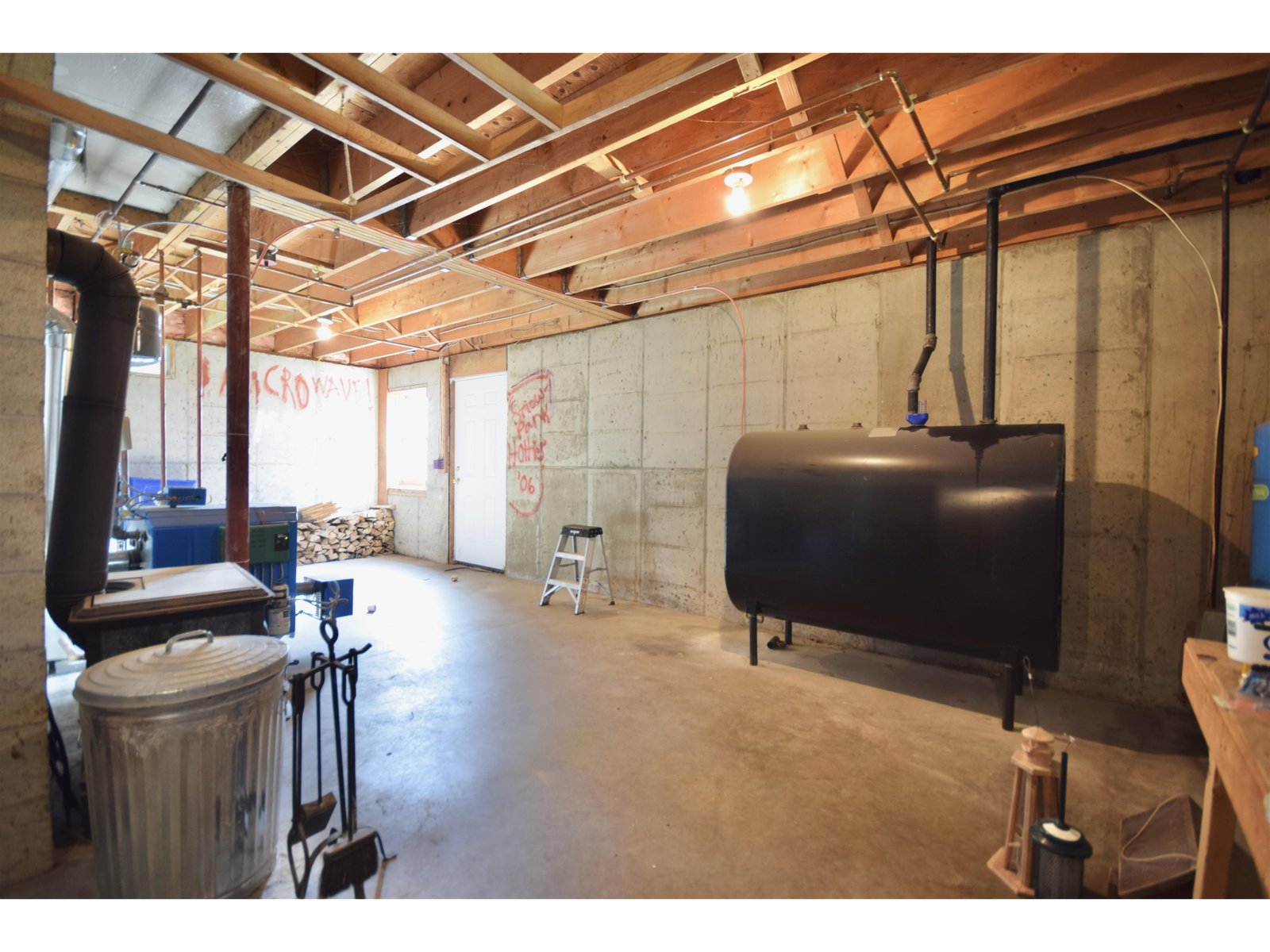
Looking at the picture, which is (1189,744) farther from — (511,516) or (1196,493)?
(511,516)

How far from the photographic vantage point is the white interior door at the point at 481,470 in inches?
239

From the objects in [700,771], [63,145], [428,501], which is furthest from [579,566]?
[63,145]

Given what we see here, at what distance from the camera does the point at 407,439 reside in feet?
23.7

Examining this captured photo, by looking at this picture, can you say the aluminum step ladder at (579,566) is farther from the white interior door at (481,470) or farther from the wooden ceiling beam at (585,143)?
the wooden ceiling beam at (585,143)

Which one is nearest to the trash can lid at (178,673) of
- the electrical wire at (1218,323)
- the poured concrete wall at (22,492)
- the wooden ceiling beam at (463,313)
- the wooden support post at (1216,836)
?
the poured concrete wall at (22,492)

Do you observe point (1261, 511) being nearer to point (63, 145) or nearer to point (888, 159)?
point (888, 159)

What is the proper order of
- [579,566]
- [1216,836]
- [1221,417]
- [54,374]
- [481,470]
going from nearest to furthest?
[1216,836]
[1221,417]
[54,374]
[579,566]
[481,470]

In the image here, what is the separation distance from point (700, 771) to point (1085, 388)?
288 cm

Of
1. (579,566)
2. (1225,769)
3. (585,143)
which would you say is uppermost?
(585,143)

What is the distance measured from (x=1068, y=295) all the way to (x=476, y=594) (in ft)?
16.5

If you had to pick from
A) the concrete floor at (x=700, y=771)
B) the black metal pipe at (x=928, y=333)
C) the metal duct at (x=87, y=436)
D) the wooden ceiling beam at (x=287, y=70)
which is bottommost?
the concrete floor at (x=700, y=771)

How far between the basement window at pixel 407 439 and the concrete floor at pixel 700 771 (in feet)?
12.4

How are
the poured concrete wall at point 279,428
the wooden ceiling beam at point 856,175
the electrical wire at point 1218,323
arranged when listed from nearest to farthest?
the wooden ceiling beam at point 856,175, the electrical wire at point 1218,323, the poured concrete wall at point 279,428
